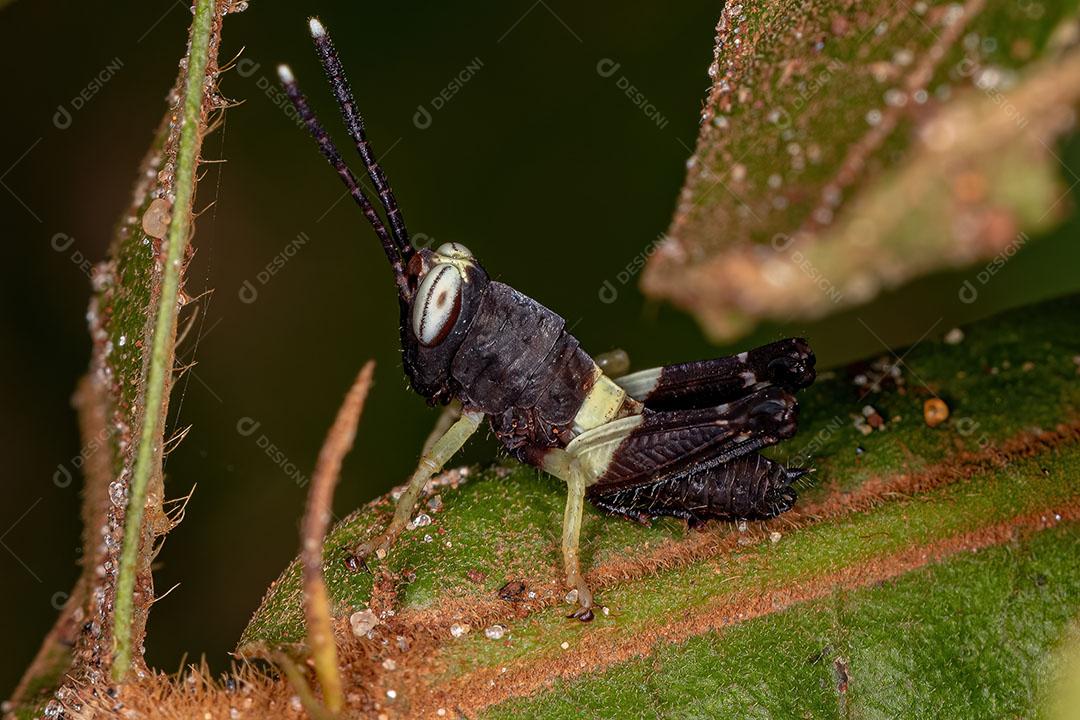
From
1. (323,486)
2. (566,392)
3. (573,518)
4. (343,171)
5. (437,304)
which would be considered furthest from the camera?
(566,392)

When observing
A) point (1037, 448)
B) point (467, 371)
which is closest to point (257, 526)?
point (467, 371)

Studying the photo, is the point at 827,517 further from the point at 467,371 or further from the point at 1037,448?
the point at 467,371

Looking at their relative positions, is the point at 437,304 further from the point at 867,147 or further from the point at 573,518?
the point at 867,147

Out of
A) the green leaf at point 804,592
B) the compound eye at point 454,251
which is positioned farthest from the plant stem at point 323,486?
the compound eye at point 454,251

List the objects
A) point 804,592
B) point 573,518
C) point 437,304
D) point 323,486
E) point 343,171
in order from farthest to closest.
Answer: point 437,304
point 343,171
point 573,518
point 804,592
point 323,486

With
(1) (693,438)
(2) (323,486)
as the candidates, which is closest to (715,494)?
(1) (693,438)

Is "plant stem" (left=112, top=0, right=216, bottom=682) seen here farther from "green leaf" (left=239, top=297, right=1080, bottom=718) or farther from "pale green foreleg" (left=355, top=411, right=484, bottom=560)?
"pale green foreleg" (left=355, top=411, right=484, bottom=560)
